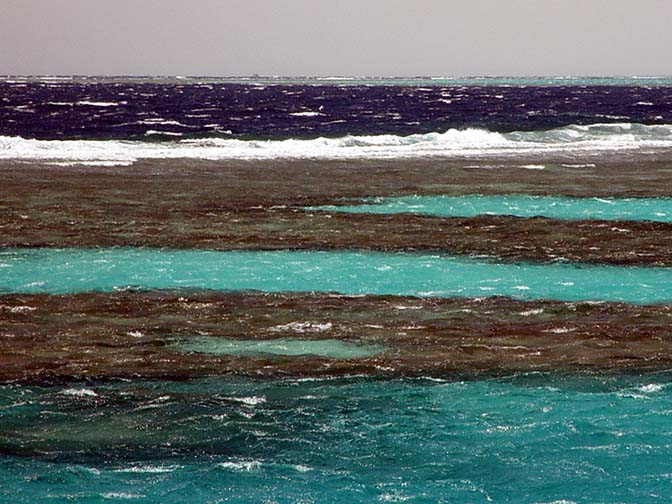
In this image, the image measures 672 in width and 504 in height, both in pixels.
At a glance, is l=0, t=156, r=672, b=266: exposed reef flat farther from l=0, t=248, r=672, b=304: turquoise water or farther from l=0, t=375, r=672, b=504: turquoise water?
l=0, t=375, r=672, b=504: turquoise water

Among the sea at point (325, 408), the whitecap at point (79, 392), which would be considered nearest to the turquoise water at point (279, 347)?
the sea at point (325, 408)

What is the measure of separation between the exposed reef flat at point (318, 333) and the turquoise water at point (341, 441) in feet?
1.98

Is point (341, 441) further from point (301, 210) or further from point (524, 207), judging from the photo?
point (524, 207)

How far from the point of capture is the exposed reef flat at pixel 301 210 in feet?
70.0

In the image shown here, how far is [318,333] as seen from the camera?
13984 millimetres

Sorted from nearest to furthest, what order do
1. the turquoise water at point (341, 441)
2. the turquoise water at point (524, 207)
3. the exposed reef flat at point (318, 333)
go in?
the turquoise water at point (341, 441), the exposed reef flat at point (318, 333), the turquoise water at point (524, 207)

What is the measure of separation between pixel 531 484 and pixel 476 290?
8.09 metres

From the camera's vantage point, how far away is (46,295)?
54.2ft

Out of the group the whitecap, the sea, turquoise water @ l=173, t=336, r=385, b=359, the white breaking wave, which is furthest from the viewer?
the white breaking wave

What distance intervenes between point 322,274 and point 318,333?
4.53 metres

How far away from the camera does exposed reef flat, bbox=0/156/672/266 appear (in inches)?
840

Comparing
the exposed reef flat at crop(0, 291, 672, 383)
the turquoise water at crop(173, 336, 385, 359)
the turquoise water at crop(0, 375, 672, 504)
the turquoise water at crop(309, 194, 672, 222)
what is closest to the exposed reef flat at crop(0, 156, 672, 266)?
the turquoise water at crop(309, 194, 672, 222)

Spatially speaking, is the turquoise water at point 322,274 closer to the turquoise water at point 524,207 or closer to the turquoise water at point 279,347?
the turquoise water at point 279,347

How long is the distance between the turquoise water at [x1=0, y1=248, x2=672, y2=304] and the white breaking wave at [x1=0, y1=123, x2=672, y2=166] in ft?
72.2
